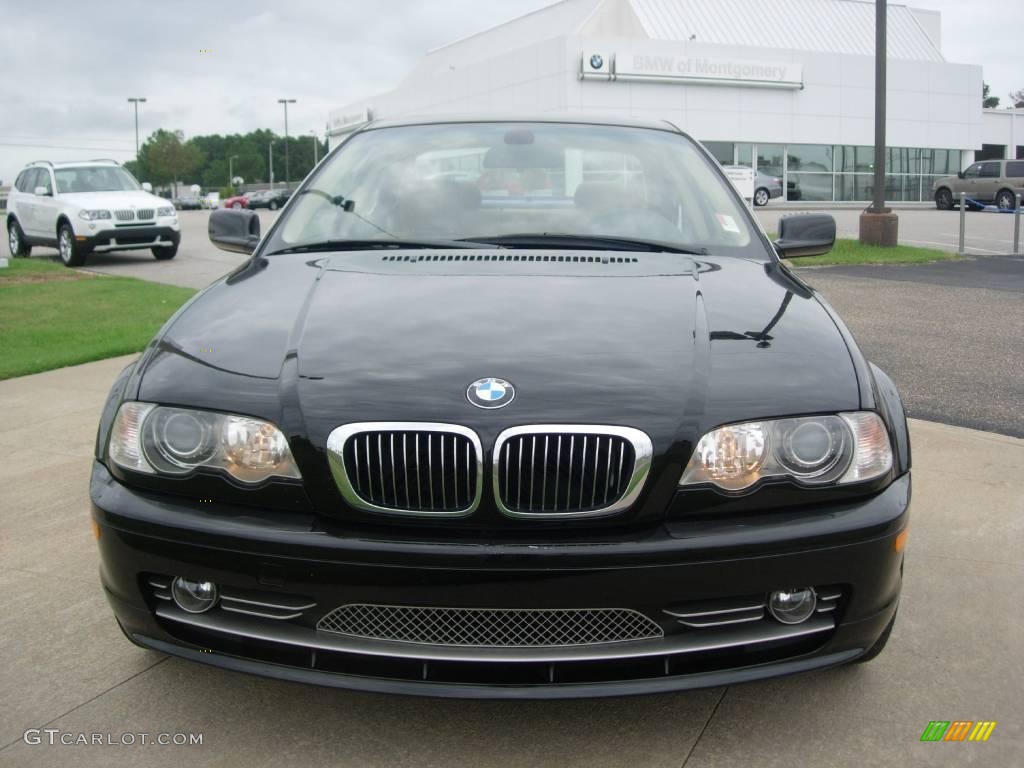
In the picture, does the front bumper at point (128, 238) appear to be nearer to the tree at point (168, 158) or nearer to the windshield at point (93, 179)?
the windshield at point (93, 179)

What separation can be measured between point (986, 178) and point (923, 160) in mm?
13747

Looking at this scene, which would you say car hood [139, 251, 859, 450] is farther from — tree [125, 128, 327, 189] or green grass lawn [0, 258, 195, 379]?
tree [125, 128, 327, 189]

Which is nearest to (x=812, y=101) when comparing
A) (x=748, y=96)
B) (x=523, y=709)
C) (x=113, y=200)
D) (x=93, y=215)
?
(x=748, y=96)

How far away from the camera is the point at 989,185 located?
33.1 metres

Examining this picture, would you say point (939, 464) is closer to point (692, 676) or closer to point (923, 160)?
point (692, 676)

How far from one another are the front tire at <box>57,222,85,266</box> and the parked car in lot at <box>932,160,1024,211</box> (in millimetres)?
26703

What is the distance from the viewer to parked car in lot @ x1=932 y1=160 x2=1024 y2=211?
32.2 metres

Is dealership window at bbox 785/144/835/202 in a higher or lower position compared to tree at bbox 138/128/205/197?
lower

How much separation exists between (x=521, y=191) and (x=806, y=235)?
3.64 feet

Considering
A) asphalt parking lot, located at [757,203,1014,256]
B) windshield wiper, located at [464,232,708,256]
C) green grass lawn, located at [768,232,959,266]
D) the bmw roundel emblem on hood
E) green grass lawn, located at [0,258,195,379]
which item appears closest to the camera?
the bmw roundel emblem on hood

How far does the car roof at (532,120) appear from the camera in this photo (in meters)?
3.94

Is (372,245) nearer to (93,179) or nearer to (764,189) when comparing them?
(93,179)

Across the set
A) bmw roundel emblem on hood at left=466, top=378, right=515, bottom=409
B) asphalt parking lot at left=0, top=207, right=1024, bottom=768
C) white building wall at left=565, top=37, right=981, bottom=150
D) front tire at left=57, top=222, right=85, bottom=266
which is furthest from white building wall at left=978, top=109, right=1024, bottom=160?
bmw roundel emblem on hood at left=466, top=378, right=515, bottom=409

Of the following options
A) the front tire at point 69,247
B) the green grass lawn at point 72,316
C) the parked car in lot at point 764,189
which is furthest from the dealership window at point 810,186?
the green grass lawn at point 72,316
